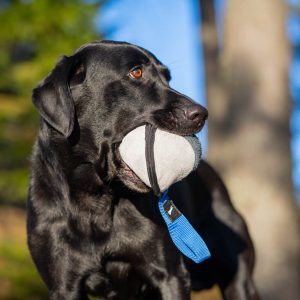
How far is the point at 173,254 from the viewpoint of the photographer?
441cm

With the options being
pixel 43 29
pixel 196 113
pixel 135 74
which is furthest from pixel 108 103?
pixel 43 29

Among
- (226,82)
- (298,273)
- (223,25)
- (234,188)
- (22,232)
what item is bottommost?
(22,232)

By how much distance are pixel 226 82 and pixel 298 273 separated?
2.61m

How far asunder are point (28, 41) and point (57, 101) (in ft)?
34.7

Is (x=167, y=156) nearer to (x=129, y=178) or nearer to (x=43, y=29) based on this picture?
(x=129, y=178)

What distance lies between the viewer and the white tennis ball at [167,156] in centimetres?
394

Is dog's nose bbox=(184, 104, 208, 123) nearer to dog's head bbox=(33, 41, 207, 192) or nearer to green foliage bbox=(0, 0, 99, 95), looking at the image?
dog's head bbox=(33, 41, 207, 192)

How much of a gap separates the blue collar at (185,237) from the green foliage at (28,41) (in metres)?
9.31

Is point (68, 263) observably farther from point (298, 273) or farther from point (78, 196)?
point (298, 273)

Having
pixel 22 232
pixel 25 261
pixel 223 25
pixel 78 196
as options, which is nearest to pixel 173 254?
pixel 78 196

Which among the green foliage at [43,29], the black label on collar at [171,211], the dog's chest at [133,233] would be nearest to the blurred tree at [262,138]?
the dog's chest at [133,233]

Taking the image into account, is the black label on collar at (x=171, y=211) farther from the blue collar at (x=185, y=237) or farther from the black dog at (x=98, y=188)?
the black dog at (x=98, y=188)

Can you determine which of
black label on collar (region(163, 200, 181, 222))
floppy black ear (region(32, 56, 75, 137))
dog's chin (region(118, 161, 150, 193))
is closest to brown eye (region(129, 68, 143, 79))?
floppy black ear (region(32, 56, 75, 137))

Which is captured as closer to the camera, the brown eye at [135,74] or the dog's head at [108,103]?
the dog's head at [108,103]
